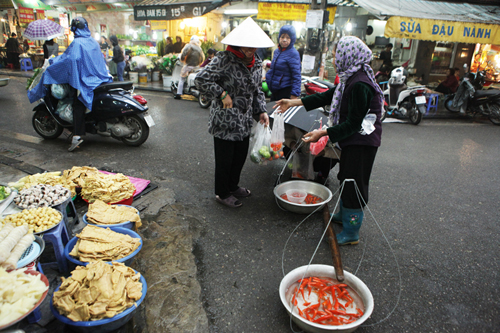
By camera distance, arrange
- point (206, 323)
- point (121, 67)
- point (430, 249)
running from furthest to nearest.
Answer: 1. point (121, 67)
2. point (430, 249)
3. point (206, 323)

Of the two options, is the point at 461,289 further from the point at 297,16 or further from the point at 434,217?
the point at 297,16

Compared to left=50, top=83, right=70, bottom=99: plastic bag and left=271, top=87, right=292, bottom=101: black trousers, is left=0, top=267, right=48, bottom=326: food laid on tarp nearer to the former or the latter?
left=50, top=83, right=70, bottom=99: plastic bag

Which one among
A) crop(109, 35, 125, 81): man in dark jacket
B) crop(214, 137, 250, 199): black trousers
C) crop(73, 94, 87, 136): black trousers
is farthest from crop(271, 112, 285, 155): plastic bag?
crop(109, 35, 125, 81): man in dark jacket

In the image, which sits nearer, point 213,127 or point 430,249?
point 430,249

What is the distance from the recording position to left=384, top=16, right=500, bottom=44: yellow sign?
27.5 ft

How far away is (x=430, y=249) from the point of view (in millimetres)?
3043

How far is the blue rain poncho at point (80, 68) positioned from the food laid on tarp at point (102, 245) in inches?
126

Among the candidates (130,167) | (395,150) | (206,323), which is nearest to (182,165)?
(130,167)

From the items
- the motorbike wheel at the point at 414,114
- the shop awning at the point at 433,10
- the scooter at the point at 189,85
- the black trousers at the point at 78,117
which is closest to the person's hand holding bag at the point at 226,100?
the black trousers at the point at 78,117

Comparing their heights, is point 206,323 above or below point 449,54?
below

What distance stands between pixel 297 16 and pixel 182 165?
26.5 feet

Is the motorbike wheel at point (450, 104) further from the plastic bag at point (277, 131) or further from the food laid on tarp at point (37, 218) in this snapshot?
the food laid on tarp at point (37, 218)

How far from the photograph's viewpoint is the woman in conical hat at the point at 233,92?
304 cm

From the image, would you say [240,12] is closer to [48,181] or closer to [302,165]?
[302,165]
